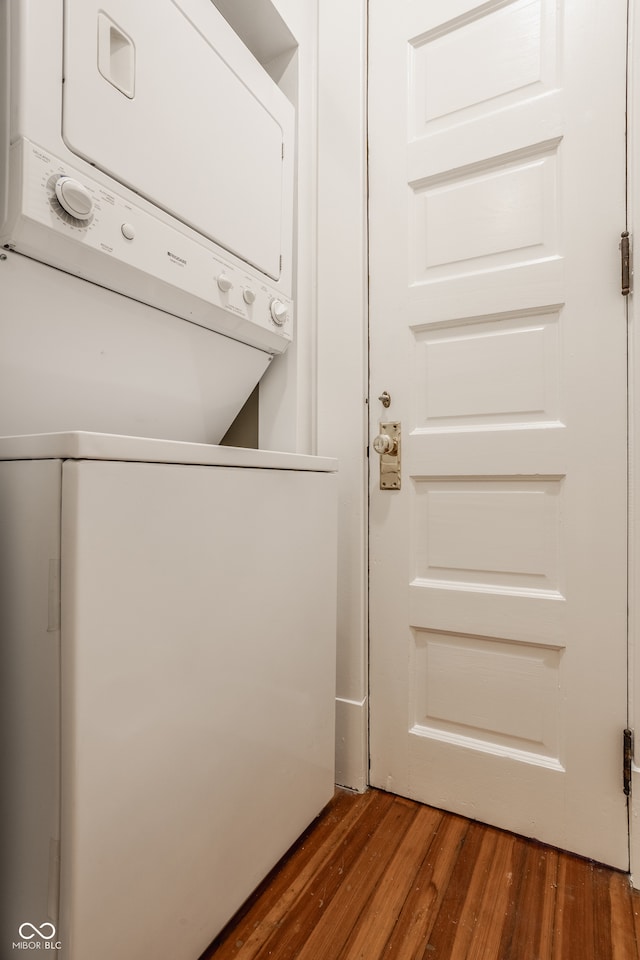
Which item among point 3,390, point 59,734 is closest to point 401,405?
point 3,390

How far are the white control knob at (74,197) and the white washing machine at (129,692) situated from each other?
1.10 ft

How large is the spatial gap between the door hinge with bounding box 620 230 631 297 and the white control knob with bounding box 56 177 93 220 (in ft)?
3.28

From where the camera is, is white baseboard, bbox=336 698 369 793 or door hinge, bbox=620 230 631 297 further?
white baseboard, bbox=336 698 369 793

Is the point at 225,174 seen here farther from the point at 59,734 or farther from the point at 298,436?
the point at 59,734

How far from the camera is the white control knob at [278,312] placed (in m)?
1.17

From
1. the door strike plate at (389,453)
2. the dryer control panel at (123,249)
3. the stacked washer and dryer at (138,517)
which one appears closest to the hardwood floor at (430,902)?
the stacked washer and dryer at (138,517)

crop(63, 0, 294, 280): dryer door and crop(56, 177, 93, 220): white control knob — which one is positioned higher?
crop(63, 0, 294, 280): dryer door

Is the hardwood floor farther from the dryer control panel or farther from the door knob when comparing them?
the dryer control panel

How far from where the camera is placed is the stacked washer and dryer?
24.2 inches

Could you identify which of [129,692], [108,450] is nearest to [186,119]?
[108,450]

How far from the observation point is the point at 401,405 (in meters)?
1.27

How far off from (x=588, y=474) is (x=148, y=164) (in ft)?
3.34

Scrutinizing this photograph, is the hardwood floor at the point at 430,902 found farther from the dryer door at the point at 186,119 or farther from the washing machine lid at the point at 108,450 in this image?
the dryer door at the point at 186,119

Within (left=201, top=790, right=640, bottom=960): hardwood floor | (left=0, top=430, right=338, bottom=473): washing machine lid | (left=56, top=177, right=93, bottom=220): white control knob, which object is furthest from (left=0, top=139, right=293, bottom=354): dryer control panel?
(left=201, top=790, right=640, bottom=960): hardwood floor
